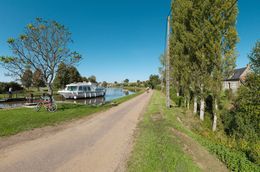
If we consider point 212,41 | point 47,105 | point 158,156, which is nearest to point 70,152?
point 158,156

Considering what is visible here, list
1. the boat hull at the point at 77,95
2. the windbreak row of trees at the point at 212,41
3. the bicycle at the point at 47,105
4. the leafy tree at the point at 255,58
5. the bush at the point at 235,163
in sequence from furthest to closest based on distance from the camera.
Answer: the boat hull at the point at 77,95 → the leafy tree at the point at 255,58 → the bicycle at the point at 47,105 → the windbreak row of trees at the point at 212,41 → the bush at the point at 235,163

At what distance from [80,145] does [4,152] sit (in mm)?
2473

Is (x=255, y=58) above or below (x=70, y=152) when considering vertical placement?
above

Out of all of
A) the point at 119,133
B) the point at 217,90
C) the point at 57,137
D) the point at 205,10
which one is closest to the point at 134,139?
the point at 119,133

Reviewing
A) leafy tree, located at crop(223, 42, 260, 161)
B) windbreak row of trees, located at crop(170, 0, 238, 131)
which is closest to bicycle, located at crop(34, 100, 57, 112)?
windbreak row of trees, located at crop(170, 0, 238, 131)

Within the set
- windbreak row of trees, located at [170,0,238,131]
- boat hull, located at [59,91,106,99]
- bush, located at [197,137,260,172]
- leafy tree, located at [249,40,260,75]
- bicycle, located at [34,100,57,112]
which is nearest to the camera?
bush, located at [197,137,260,172]

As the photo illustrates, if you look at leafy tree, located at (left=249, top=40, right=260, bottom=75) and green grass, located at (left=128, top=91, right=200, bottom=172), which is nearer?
green grass, located at (left=128, top=91, right=200, bottom=172)

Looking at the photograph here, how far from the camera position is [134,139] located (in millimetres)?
6590

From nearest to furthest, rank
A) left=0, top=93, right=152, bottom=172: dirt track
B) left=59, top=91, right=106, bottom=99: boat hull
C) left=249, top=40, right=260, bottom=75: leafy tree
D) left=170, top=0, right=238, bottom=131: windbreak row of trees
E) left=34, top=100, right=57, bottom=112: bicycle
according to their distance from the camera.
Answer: left=0, top=93, right=152, bottom=172: dirt track → left=170, top=0, right=238, bottom=131: windbreak row of trees → left=34, top=100, right=57, bottom=112: bicycle → left=249, top=40, right=260, bottom=75: leafy tree → left=59, top=91, right=106, bottom=99: boat hull

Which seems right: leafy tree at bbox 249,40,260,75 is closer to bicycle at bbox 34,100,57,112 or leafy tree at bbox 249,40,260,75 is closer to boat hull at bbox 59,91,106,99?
bicycle at bbox 34,100,57,112

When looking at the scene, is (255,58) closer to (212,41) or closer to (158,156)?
(212,41)

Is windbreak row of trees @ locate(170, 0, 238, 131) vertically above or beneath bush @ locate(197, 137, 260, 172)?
above

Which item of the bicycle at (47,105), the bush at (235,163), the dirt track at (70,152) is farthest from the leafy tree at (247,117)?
the bicycle at (47,105)

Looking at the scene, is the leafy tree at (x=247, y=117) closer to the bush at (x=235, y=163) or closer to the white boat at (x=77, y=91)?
the bush at (x=235, y=163)
